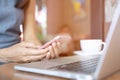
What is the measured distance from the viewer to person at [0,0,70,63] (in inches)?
29.7

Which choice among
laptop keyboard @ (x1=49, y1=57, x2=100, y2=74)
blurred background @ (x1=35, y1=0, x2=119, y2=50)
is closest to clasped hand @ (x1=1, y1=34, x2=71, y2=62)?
laptop keyboard @ (x1=49, y1=57, x2=100, y2=74)

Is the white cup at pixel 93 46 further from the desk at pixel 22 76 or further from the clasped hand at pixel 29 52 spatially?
the desk at pixel 22 76

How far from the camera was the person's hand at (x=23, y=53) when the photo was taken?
0.74 metres

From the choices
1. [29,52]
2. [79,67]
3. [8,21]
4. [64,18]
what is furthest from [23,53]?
[64,18]

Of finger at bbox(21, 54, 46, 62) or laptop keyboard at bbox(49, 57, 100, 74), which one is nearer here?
laptop keyboard at bbox(49, 57, 100, 74)

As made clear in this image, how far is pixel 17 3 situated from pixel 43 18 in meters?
2.64

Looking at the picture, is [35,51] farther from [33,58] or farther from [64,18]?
[64,18]

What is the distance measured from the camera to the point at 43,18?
3.55 meters

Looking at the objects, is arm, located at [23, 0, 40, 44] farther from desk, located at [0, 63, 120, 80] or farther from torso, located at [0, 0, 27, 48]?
desk, located at [0, 63, 120, 80]

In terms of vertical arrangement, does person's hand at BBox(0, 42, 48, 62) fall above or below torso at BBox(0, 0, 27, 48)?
below

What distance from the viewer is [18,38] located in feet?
3.07

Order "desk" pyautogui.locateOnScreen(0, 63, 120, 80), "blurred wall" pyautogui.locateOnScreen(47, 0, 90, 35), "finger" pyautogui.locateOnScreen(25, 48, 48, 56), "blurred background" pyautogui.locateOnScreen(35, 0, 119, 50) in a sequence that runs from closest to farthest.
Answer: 1. "desk" pyautogui.locateOnScreen(0, 63, 120, 80)
2. "finger" pyautogui.locateOnScreen(25, 48, 48, 56)
3. "blurred background" pyautogui.locateOnScreen(35, 0, 119, 50)
4. "blurred wall" pyautogui.locateOnScreen(47, 0, 90, 35)

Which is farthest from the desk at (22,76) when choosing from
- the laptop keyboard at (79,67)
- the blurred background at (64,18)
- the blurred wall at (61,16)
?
the blurred wall at (61,16)

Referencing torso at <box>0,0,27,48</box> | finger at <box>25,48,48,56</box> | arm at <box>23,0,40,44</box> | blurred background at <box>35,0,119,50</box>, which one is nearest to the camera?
finger at <box>25,48,48,56</box>
